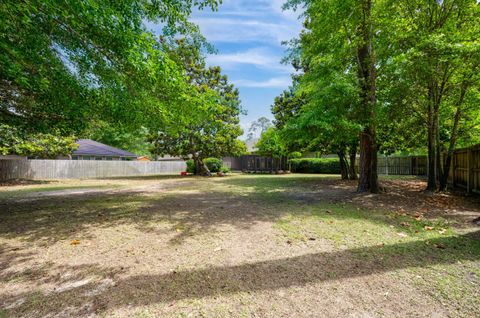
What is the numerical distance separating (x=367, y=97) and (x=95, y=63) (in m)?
7.91

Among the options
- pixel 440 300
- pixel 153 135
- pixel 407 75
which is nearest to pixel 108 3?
pixel 440 300

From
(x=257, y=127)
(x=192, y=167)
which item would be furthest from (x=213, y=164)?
(x=257, y=127)

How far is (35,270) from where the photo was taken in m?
2.83

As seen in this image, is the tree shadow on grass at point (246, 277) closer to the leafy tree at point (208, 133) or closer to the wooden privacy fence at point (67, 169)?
the leafy tree at point (208, 133)

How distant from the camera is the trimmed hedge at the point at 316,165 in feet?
70.4

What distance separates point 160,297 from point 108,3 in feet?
15.0

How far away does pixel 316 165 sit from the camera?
22484mm

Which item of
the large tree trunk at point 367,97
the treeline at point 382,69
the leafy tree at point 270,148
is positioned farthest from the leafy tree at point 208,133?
the large tree trunk at point 367,97

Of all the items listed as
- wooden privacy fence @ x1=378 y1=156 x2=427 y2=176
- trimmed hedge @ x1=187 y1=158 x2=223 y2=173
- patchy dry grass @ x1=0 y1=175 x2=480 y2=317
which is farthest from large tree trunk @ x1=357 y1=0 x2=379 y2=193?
trimmed hedge @ x1=187 y1=158 x2=223 y2=173

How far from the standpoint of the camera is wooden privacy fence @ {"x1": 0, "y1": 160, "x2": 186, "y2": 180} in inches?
595

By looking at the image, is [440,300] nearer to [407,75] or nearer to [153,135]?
[407,75]

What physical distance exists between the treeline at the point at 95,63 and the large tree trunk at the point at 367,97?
497 cm

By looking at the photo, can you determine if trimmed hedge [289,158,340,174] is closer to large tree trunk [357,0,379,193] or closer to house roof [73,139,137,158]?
large tree trunk [357,0,379,193]

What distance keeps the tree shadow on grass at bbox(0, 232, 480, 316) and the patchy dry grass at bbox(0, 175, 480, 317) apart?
0.5 inches
